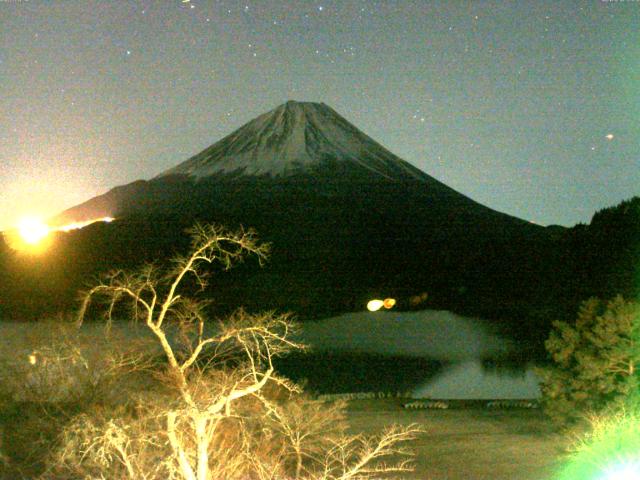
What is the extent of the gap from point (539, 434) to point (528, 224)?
7824 cm

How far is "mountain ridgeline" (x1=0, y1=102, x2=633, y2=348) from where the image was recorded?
54250mm

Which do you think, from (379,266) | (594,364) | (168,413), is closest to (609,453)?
(594,364)

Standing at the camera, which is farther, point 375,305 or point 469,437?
point 375,305

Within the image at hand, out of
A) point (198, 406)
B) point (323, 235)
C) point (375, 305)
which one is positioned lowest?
point (375, 305)

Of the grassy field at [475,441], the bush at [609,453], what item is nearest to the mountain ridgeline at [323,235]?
the grassy field at [475,441]

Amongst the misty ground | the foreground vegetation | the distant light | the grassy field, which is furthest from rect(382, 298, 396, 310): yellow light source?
the foreground vegetation

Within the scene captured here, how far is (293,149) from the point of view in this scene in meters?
103

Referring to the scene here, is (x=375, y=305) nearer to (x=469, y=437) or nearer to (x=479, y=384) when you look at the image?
(x=479, y=384)

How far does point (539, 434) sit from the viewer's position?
1520 cm

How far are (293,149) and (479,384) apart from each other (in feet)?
258

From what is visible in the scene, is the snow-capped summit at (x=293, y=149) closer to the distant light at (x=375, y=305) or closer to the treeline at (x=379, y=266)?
the treeline at (x=379, y=266)

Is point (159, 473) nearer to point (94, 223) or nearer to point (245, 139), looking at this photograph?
point (94, 223)

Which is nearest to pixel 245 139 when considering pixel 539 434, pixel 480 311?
pixel 480 311

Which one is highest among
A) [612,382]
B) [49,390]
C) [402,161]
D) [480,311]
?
[402,161]
